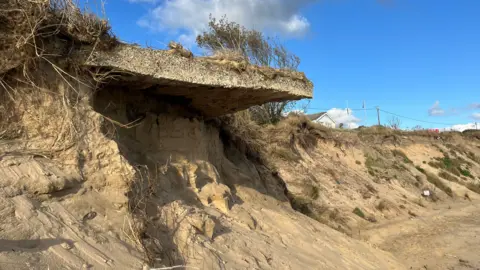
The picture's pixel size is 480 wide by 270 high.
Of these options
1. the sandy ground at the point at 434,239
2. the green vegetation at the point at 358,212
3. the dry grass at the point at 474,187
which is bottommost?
the sandy ground at the point at 434,239

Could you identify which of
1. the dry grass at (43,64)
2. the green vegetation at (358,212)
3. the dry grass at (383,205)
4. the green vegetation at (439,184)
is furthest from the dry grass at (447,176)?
the dry grass at (43,64)

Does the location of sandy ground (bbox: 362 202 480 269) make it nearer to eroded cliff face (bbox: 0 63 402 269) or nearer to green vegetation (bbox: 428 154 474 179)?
eroded cliff face (bbox: 0 63 402 269)

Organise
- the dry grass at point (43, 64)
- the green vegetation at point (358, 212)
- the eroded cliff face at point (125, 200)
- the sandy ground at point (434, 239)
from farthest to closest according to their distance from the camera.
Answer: the green vegetation at point (358, 212)
the sandy ground at point (434, 239)
the dry grass at point (43, 64)
the eroded cliff face at point (125, 200)

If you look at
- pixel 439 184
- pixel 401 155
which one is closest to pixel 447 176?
pixel 439 184

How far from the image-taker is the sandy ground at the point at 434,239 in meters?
8.72

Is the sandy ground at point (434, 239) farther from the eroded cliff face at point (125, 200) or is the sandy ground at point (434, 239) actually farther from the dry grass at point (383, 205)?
the eroded cliff face at point (125, 200)

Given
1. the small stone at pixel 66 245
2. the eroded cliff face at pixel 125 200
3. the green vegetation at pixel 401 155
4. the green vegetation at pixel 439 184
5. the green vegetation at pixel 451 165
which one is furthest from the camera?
the green vegetation at pixel 451 165

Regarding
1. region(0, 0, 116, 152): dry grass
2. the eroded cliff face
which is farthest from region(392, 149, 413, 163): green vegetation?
region(0, 0, 116, 152): dry grass

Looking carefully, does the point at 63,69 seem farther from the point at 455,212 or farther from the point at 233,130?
the point at 455,212

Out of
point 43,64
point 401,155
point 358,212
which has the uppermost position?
point 401,155

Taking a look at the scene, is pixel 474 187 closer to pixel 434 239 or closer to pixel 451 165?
pixel 451 165

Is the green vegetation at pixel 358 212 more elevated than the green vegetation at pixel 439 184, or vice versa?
the green vegetation at pixel 439 184

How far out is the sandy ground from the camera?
872cm

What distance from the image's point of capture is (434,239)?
11.1 meters
